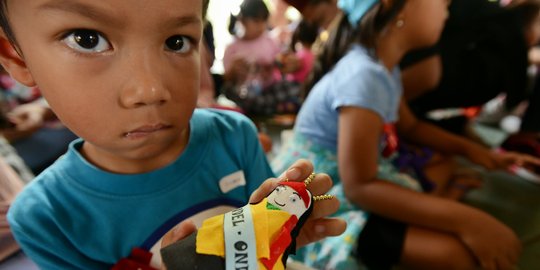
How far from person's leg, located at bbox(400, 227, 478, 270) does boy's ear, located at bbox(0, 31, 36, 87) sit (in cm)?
68

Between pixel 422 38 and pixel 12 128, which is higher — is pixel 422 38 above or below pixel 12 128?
above

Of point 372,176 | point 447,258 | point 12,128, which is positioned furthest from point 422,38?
point 12,128

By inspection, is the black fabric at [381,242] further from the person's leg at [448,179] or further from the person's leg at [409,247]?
the person's leg at [448,179]

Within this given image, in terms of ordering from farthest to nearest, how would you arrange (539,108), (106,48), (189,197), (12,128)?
(539,108)
(12,128)
(189,197)
(106,48)

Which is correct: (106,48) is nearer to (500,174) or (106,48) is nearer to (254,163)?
(254,163)

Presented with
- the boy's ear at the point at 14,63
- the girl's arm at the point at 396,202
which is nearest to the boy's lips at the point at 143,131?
the boy's ear at the point at 14,63

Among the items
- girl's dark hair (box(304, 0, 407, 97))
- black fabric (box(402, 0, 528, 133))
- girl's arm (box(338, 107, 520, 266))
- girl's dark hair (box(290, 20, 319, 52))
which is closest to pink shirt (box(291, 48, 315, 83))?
girl's dark hair (box(290, 20, 319, 52))

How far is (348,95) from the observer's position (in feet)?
2.26

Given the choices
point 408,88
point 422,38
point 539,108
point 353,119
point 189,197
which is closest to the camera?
point 189,197

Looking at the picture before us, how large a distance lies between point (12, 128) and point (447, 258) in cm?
112

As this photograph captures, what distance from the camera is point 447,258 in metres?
0.73

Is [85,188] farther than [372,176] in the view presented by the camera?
No

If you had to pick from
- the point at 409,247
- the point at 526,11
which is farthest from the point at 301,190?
the point at 526,11

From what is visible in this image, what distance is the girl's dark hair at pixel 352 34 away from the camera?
0.73 metres
